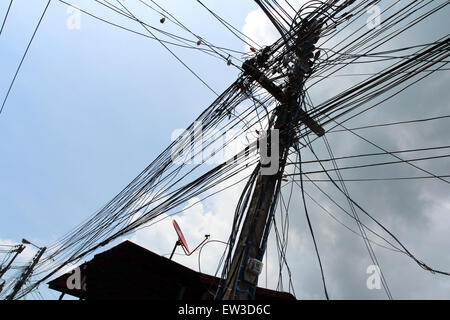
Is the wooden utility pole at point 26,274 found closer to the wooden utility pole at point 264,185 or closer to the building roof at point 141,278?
the building roof at point 141,278

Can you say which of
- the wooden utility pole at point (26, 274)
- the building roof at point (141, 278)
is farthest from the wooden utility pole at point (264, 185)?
the wooden utility pole at point (26, 274)

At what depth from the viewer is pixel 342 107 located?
3053 millimetres

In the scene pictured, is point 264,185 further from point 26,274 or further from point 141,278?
point 26,274

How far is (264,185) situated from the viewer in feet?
11.3

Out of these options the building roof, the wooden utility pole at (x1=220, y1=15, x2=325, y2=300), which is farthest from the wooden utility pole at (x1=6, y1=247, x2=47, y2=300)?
the wooden utility pole at (x1=220, y1=15, x2=325, y2=300)

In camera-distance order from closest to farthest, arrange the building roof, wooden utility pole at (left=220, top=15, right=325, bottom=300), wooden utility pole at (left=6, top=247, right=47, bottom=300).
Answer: wooden utility pole at (left=220, top=15, right=325, bottom=300), the building roof, wooden utility pole at (left=6, top=247, right=47, bottom=300)

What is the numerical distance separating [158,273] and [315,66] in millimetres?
4670

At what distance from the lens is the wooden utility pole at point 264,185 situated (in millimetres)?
2871

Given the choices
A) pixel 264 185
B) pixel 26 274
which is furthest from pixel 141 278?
pixel 26 274

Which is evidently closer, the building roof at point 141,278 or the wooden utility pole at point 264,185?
the wooden utility pole at point 264,185

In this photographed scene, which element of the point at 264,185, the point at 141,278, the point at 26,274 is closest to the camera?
the point at 264,185

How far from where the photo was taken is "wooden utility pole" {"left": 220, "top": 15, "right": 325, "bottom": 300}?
287 cm

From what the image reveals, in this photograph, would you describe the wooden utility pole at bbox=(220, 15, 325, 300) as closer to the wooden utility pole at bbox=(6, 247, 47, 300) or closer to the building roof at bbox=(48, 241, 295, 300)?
the building roof at bbox=(48, 241, 295, 300)

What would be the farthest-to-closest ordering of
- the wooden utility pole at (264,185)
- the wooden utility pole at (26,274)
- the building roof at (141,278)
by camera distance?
the wooden utility pole at (26,274) → the building roof at (141,278) → the wooden utility pole at (264,185)
